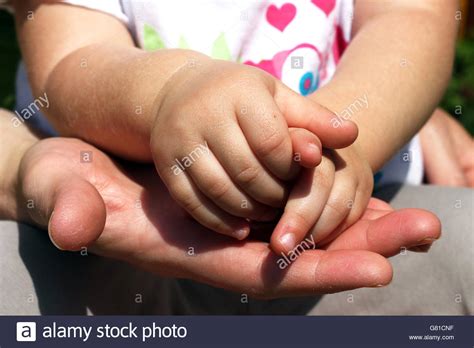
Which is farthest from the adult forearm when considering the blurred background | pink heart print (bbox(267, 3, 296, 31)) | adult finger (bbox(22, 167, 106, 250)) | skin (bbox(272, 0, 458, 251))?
the blurred background

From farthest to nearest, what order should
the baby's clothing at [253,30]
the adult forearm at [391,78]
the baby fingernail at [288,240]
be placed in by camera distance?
the baby's clothing at [253,30] → the adult forearm at [391,78] → the baby fingernail at [288,240]

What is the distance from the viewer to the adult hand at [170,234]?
0.66 m

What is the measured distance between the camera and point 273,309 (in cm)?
97

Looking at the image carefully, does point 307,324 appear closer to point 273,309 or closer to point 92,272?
point 273,309

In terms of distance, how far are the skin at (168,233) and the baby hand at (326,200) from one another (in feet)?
0.07

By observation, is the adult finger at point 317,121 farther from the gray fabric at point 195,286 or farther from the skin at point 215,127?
the gray fabric at point 195,286

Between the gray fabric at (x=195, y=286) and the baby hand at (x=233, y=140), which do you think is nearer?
the baby hand at (x=233, y=140)

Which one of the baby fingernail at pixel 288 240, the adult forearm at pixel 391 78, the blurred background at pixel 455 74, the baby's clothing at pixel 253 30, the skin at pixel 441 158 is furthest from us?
the blurred background at pixel 455 74

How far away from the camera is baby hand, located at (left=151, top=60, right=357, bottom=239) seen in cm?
64

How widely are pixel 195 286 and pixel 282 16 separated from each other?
0.41m

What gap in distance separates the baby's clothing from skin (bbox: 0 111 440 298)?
244mm

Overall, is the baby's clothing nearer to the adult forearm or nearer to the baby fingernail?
the adult forearm

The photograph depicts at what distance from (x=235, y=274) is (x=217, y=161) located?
5.0 inches

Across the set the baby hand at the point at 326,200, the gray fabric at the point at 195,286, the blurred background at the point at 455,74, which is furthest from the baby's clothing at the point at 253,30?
the blurred background at the point at 455,74
